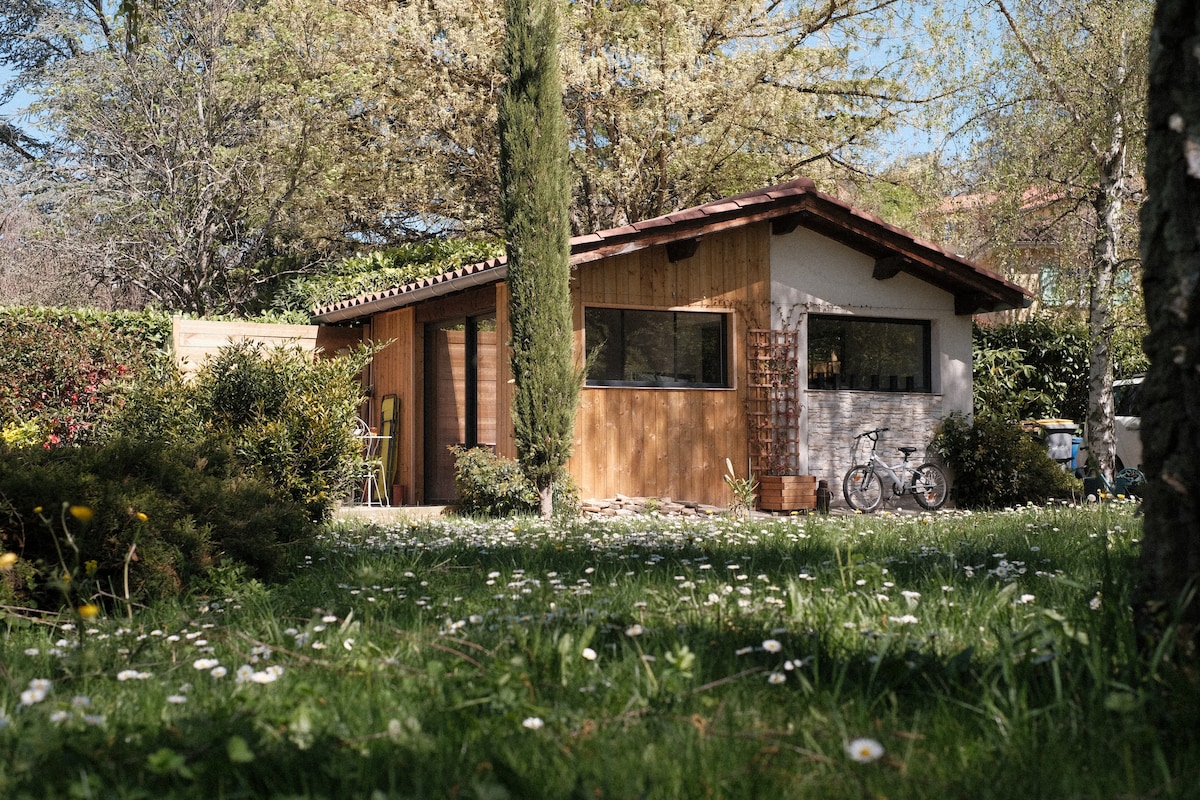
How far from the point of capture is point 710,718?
2.36m

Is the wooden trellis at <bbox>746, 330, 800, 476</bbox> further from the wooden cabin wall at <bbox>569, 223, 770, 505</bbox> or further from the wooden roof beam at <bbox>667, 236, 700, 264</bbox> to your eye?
the wooden roof beam at <bbox>667, 236, 700, 264</bbox>

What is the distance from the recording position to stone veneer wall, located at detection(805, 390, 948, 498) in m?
13.7

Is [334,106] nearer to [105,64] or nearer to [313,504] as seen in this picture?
[105,64]

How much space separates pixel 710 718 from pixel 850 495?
11.4 m

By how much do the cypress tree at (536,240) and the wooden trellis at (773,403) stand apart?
3339 mm

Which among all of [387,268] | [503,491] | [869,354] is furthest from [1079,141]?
[387,268]

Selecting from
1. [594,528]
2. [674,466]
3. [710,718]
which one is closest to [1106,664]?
[710,718]

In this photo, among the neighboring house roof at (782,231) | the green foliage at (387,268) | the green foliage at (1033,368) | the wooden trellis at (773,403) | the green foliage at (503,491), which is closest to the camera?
the green foliage at (503,491)

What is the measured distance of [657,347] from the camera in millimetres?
13008

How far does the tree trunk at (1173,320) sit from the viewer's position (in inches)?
88.7

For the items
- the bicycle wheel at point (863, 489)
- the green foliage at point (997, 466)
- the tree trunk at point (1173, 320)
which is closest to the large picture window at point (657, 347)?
the bicycle wheel at point (863, 489)

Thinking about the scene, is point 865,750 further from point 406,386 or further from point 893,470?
point 406,386

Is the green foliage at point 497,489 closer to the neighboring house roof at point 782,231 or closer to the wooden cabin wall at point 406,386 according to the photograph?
the neighboring house roof at point 782,231

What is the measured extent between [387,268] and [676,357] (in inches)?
328
